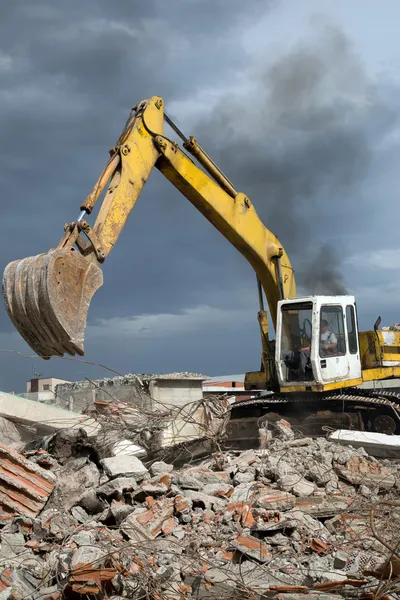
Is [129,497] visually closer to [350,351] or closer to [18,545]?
[18,545]

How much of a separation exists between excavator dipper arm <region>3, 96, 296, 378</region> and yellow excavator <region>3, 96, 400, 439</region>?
0.04 feet

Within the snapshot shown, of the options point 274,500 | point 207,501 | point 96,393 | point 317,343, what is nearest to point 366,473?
point 274,500

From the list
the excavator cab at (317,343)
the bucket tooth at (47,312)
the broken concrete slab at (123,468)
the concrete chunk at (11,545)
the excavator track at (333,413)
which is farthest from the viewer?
the excavator track at (333,413)

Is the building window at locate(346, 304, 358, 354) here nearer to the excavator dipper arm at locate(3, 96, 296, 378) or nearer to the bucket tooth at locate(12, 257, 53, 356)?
the excavator dipper arm at locate(3, 96, 296, 378)

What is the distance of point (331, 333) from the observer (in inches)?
421

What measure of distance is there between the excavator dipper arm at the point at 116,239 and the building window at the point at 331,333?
101cm

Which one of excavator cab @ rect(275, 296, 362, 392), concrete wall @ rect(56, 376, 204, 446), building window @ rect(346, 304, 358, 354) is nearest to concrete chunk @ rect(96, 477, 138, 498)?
excavator cab @ rect(275, 296, 362, 392)

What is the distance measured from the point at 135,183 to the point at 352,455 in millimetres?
4313

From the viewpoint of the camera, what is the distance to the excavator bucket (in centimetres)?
648

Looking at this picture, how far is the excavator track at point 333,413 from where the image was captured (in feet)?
35.8

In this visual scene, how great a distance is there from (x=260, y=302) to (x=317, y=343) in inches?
67.9

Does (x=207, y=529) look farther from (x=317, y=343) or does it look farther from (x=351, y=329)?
(x=351, y=329)

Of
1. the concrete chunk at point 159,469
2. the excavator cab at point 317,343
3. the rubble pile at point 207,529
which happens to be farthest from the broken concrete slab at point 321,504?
the excavator cab at point 317,343

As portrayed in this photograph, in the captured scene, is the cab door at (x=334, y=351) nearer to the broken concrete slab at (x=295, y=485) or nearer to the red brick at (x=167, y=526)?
the broken concrete slab at (x=295, y=485)
